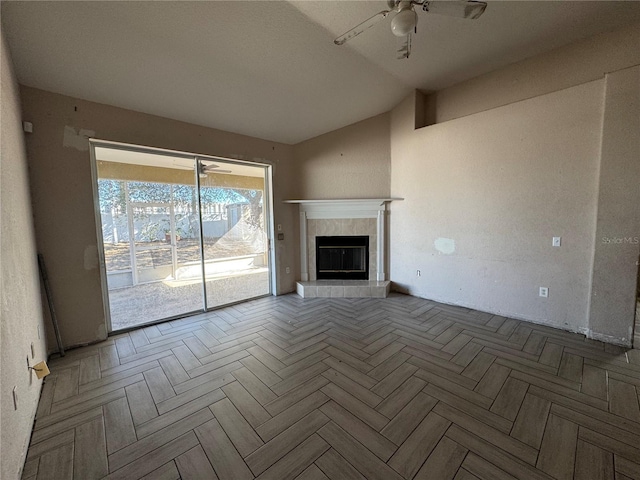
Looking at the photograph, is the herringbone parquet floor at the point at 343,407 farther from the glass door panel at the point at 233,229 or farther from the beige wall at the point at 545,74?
the beige wall at the point at 545,74

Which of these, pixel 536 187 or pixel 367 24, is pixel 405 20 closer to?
pixel 367 24

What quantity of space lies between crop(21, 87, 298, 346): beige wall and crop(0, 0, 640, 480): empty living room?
0.02 m

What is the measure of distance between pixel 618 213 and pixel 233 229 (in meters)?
4.59

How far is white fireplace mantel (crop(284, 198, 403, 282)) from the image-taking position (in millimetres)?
4328

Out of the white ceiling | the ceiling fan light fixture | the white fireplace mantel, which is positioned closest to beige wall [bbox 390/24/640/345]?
the white ceiling

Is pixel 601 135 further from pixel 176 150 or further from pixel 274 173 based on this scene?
pixel 176 150

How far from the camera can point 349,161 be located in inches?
173

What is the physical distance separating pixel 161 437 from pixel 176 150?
304 centimetres

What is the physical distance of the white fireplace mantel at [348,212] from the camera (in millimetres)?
4328

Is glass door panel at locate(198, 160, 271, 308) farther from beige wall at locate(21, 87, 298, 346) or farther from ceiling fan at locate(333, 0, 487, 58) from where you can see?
ceiling fan at locate(333, 0, 487, 58)

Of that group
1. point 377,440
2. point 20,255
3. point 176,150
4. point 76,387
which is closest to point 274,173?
point 176,150

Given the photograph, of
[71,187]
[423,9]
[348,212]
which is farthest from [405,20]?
[71,187]

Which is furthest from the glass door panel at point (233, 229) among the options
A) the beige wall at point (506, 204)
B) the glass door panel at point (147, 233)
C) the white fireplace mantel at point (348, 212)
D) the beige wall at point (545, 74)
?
the beige wall at point (545, 74)

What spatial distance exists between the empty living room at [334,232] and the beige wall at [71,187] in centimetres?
2
